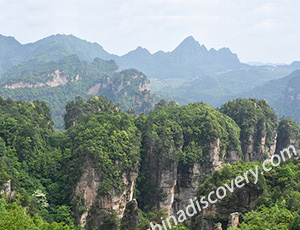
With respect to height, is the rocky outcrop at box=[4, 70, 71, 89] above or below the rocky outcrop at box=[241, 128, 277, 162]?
above

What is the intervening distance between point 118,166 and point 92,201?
A: 16.9 ft

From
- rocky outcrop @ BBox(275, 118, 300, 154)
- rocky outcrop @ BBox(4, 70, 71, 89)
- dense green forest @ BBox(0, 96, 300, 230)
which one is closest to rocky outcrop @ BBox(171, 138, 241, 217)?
dense green forest @ BBox(0, 96, 300, 230)

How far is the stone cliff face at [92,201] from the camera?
3353cm

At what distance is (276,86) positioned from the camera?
18712cm

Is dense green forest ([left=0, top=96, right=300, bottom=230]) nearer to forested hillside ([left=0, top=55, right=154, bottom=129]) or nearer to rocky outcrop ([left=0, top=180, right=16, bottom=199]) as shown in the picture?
rocky outcrop ([left=0, top=180, right=16, bottom=199])

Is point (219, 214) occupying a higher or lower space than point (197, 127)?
lower

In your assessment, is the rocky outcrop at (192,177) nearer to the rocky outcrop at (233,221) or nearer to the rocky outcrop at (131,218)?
the rocky outcrop at (131,218)

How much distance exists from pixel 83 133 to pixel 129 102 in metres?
85.7

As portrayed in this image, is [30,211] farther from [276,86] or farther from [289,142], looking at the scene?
[276,86]

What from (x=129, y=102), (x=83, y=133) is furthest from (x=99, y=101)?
(x=129, y=102)

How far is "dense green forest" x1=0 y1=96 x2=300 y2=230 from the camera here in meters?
26.1

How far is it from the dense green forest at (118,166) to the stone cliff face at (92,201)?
11cm

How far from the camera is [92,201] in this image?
1361 inches

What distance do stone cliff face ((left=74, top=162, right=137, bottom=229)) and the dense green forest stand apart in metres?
0.11
